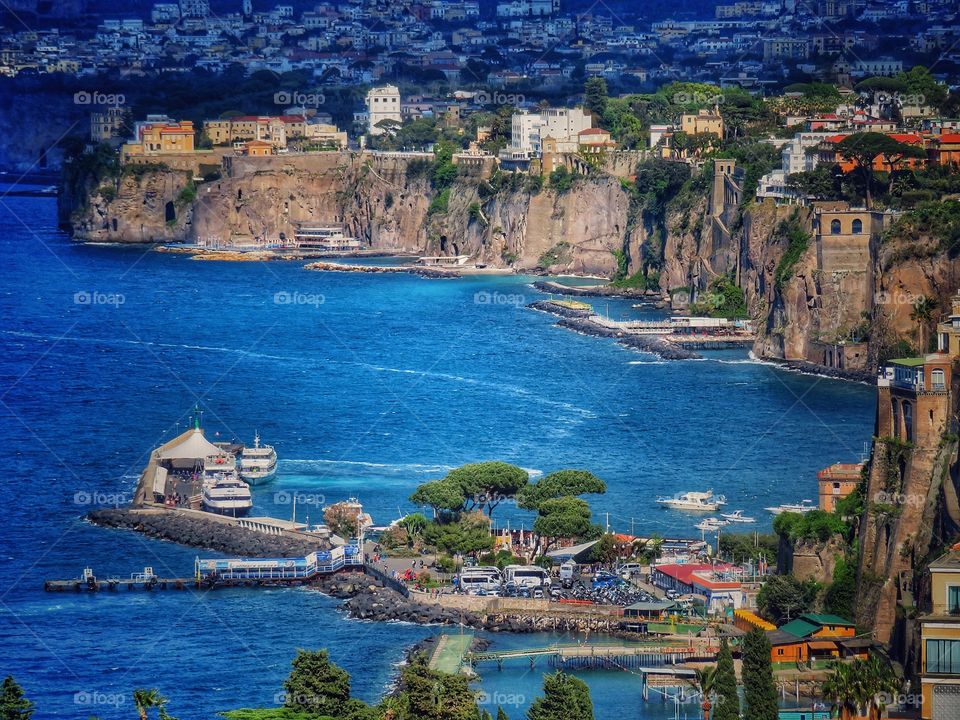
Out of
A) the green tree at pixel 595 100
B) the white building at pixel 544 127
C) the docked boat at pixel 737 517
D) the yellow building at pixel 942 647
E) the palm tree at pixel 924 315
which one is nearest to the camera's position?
the yellow building at pixel 942 647

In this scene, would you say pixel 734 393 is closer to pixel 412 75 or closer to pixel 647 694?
pixel 647 694

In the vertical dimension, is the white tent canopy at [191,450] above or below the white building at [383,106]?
below

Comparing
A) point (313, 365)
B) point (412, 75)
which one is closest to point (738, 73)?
point (412, 75)

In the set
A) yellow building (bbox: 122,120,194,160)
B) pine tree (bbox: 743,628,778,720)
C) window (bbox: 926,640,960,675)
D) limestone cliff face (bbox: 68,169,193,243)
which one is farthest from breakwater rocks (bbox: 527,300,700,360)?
window (bbox: 926,640,960,675)

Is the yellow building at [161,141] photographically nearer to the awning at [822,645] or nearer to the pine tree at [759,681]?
the awning at [822,645]


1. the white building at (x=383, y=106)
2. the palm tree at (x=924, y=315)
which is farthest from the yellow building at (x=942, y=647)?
the white building at (x=383, y=106)
